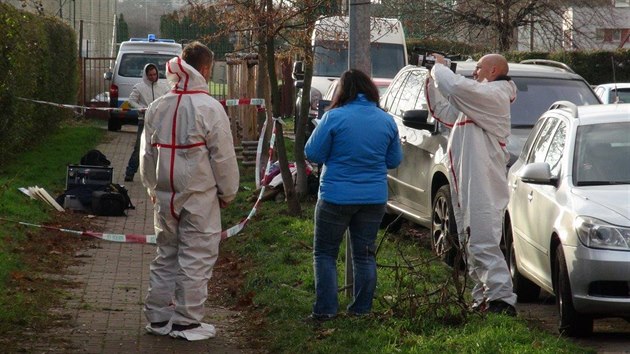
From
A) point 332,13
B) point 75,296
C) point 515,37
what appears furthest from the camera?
point 515,37

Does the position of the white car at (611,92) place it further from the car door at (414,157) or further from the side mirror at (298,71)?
the car door at (414,157)

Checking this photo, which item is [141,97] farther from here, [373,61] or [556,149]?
[556,149]

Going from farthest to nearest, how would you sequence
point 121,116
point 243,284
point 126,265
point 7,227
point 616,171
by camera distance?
point 121,116
point 7,227
point 126,265
point 243,284
point 616,171

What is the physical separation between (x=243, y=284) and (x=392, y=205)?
3.39 meters

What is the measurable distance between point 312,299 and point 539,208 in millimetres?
1840

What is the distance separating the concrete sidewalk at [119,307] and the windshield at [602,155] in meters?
2.81

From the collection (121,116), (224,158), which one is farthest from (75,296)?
(121,116)

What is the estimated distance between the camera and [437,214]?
37.6 feet

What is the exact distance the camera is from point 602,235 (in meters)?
7.80

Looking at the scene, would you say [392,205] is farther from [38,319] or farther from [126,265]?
[38,319]

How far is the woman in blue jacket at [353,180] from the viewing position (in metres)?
7.87

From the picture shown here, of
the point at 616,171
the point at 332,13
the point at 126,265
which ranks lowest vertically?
the point at 126,265

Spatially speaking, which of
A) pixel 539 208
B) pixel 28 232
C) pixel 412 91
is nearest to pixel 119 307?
pixel 539 208

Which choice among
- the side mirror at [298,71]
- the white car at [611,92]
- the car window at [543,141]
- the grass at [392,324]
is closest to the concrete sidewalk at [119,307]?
the grass at [392,324]
